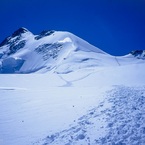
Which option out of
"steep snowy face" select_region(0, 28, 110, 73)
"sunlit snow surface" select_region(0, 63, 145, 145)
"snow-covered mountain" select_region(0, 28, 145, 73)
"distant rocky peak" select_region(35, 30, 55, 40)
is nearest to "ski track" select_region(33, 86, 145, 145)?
"sunlit snow surface" select_region(0, 63, 145, 145)

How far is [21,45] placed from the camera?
538 feet

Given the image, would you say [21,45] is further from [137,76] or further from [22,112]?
[22,112]

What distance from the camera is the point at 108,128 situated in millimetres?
9156

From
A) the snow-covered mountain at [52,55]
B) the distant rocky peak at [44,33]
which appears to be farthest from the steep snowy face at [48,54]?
the distant rocky peak at [44,33]

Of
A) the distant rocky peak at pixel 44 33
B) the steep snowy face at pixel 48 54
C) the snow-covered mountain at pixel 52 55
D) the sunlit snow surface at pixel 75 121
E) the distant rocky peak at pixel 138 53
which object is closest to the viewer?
the sunlit snow surface at pixel 75 121

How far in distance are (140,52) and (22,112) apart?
160 meters

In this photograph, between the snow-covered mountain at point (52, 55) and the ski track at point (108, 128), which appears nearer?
the ski track at point (108, 128)

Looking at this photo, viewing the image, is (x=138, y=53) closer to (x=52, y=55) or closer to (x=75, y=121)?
(x=52, y=55)

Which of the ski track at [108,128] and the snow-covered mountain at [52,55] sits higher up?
the snow-covered mountain at [52,55]

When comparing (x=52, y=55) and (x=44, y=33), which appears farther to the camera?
(x=44, y=33)

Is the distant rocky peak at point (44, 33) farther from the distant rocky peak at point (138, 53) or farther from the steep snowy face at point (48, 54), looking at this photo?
the distant rocky peak at point (138, 53)

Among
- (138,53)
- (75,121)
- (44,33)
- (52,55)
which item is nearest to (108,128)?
(75,121)

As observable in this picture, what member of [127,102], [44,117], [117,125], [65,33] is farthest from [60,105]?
[65,33]

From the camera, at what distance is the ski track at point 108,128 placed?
8273mm
